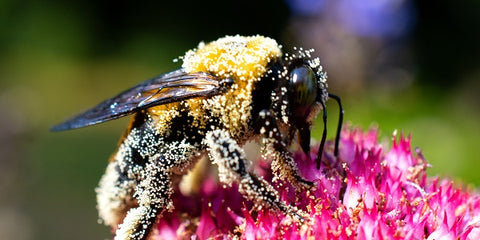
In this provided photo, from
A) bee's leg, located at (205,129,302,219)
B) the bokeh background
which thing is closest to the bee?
bee's leg, located at (205,129,302,219)

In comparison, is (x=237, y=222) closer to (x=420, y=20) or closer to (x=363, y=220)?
(x=363, y=220)

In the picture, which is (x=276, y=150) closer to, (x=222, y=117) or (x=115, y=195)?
(x=222, y=117)

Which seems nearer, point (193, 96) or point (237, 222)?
point (193, 96)

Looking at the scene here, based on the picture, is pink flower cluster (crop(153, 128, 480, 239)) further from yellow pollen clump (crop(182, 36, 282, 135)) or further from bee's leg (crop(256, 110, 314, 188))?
yellow pollen clump (crop(182, 36, 282, 135))

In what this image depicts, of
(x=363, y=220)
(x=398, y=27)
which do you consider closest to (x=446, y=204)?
(x=363, y=220)

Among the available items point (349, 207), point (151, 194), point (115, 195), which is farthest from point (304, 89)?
point (115, 195)

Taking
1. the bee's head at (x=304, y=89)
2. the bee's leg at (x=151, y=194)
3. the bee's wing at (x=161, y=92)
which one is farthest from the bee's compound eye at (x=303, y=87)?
the bee's leg at (x=151, y=194)

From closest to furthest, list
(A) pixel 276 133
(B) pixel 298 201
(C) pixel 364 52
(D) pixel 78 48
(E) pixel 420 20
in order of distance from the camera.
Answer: (A) pixel 276 133, (B) pixel 298 201, (C) pixel 364 52, (E) pixel 420 20, (D) pixel 78 48

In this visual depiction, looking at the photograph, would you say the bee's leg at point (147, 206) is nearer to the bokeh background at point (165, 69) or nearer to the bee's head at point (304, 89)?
the bee's head at point (304, 89)
